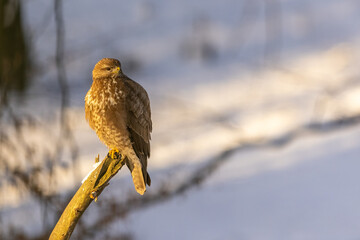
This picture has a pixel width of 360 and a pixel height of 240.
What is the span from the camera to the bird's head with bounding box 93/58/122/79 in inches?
69.6

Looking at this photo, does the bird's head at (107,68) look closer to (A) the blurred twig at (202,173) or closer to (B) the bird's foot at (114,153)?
(B) the bird's foot at (114,153)

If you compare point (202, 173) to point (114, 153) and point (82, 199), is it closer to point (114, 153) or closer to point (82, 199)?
point (114, 153)

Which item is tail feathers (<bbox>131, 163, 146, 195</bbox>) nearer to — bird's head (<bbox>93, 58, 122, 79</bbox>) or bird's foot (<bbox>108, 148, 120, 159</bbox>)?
bird's foot (<bbox>108, 148, 120, 159</bbox>)

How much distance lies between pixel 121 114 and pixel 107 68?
17 centimetres

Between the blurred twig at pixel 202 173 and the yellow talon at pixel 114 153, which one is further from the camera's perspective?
the blurred twig at pixel 202 173

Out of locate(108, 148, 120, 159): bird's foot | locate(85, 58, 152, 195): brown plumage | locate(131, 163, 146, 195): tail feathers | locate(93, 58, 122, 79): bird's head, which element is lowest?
locate(131, 163, 146, 195): tail feathers

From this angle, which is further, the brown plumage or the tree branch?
the brown plumage

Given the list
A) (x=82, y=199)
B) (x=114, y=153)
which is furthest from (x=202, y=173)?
(x=82, y=199)

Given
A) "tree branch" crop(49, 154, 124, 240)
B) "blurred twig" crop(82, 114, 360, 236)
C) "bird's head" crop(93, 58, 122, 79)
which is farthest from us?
"blurred twig" crop(82, 114, 360, 236)

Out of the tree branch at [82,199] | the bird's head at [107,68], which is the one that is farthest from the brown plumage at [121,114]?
the tree branch at [82,199]

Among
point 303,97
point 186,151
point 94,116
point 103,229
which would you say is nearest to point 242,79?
point 303,97

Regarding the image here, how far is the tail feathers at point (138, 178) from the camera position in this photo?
5.92 feet

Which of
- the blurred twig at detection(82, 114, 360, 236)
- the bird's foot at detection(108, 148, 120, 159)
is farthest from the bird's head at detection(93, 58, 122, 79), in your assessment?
the blurred twig at detection(82, 114, 360, 236)

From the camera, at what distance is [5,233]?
393 cm
